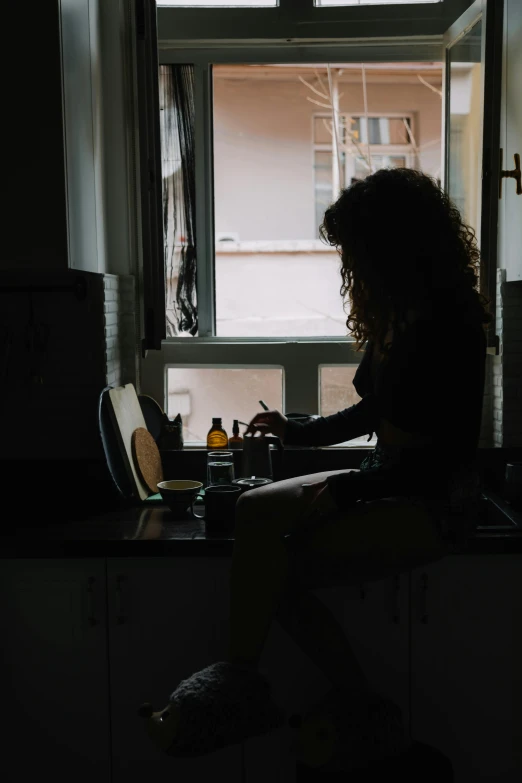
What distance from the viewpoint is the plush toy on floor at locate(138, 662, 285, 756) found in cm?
152

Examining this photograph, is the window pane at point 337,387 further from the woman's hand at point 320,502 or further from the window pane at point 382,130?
the woman's hand at point 320,502

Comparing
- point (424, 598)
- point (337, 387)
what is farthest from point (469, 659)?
point (337, 387)

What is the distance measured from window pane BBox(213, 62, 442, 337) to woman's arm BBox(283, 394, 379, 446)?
0.74m

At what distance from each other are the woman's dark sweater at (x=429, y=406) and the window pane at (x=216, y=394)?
115 centimetres

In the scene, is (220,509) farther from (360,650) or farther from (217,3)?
(217,3)

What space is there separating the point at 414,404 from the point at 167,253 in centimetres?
139

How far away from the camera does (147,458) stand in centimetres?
248

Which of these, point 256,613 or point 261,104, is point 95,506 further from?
point 261,104

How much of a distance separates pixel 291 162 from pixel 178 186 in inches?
17.0

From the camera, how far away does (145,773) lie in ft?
6.86

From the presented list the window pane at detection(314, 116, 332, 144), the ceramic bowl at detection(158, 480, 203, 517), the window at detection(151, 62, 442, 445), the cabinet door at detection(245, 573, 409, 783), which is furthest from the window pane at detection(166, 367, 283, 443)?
the cabinet door at detection(245, 573, 409, 783)

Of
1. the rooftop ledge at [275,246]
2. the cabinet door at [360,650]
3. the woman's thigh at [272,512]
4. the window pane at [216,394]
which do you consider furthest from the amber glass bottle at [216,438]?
the woman's thigh at [272,512]

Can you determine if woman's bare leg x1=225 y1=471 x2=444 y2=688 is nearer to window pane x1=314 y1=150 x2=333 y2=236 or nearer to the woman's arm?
the woman's arm

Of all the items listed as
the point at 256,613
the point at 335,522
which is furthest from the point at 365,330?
the point at 256,613
